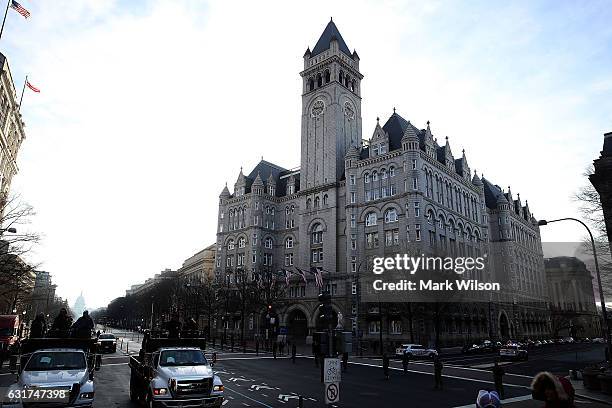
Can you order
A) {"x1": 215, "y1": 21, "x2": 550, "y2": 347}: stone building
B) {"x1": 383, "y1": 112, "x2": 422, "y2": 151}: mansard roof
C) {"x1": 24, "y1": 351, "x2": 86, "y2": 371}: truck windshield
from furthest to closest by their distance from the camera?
{"x1": 383, "y1": 112, "x2": 422, "y2": 151}: mansard roof, {"x1": 215, "y1": 21, "x2": 550, "y2": 347}: stone building, {"x1": 24, "y1": 351, "x2": 86, "y2": 371}: truck windshield

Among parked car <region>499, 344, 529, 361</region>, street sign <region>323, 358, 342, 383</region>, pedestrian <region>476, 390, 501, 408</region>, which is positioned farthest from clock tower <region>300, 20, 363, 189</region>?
pedestrian <region>476, 390, 501, 408</region>

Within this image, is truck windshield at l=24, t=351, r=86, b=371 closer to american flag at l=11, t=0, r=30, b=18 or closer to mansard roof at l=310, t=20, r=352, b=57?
american flag at l=11, t=0, r=30, b=18

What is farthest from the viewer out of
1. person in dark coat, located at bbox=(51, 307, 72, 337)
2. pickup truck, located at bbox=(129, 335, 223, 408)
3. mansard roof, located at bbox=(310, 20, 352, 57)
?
mansard roof, located at bbox=(310, 20, 352, 57)

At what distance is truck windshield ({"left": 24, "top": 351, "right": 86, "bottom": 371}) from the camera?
13.1 meters

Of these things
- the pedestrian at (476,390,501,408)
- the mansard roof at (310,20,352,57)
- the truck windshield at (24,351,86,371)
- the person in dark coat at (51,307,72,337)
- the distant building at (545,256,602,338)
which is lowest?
the truck windshield at (24,351,86,371)

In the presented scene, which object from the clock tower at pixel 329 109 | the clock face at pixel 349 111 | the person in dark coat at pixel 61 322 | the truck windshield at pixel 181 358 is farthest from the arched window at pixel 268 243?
the truck windshield at pixel 181 358

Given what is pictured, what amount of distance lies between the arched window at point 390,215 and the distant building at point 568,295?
6539 centimetres

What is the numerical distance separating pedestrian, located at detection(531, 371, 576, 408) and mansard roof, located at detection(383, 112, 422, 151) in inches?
2451

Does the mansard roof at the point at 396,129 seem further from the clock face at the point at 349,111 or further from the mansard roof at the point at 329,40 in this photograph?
the mansard roof at the point at 329,40

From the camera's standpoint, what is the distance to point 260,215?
8300 centimetres

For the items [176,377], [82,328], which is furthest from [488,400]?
[82,328]

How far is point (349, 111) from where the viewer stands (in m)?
79.9

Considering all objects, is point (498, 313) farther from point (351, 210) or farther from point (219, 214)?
point (219, 214)

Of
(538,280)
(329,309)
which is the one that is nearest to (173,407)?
(329,309)
